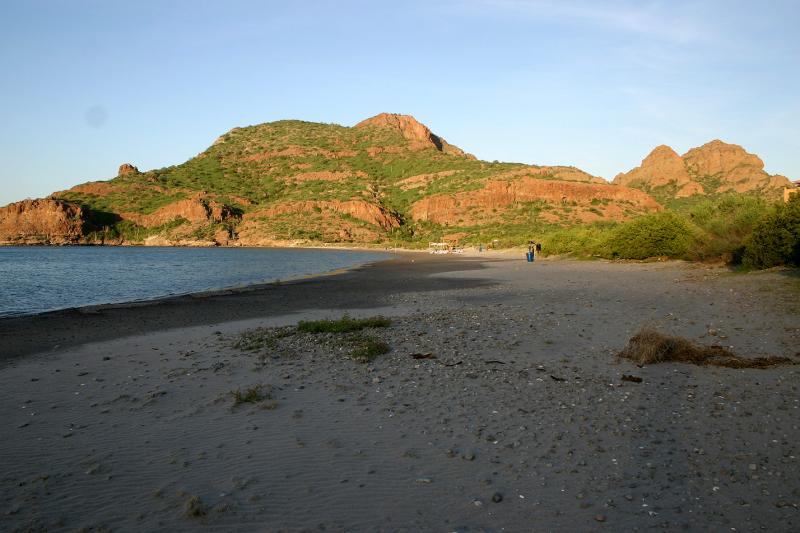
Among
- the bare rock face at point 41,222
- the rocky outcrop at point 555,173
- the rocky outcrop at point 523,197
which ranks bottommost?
the bare rock face at point 41,222

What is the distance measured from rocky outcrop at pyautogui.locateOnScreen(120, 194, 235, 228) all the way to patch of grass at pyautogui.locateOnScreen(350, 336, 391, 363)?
131 m

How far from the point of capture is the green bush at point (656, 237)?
34688 mm

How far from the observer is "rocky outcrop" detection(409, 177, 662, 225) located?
395 feet

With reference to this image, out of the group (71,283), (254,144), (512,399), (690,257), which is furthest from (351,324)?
(254,144)

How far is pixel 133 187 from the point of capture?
153625mm

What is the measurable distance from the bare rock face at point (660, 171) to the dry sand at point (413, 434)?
16352 cm

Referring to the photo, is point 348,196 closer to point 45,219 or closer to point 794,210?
point 45,219

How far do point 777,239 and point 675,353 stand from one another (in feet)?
54.4

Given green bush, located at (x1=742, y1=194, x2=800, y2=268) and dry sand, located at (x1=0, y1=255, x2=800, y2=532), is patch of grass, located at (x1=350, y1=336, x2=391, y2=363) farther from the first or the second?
green bush, located at (x1=742, y1=194, x2=800, y2=268)

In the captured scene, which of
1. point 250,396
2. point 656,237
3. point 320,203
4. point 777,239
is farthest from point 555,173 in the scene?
point 250,396

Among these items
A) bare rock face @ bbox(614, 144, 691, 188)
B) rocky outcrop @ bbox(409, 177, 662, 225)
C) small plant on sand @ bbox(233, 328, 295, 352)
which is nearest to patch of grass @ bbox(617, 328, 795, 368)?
small plant on sand @ bbox(233, 328, 295, 352)

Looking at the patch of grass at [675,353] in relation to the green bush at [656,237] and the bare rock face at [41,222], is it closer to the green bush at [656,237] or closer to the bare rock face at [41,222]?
the green bush at [656,237]

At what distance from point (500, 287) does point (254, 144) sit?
17771cm

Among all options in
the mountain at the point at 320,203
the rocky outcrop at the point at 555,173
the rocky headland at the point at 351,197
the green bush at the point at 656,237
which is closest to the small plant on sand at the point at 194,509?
the green bush at the point at 656,237
